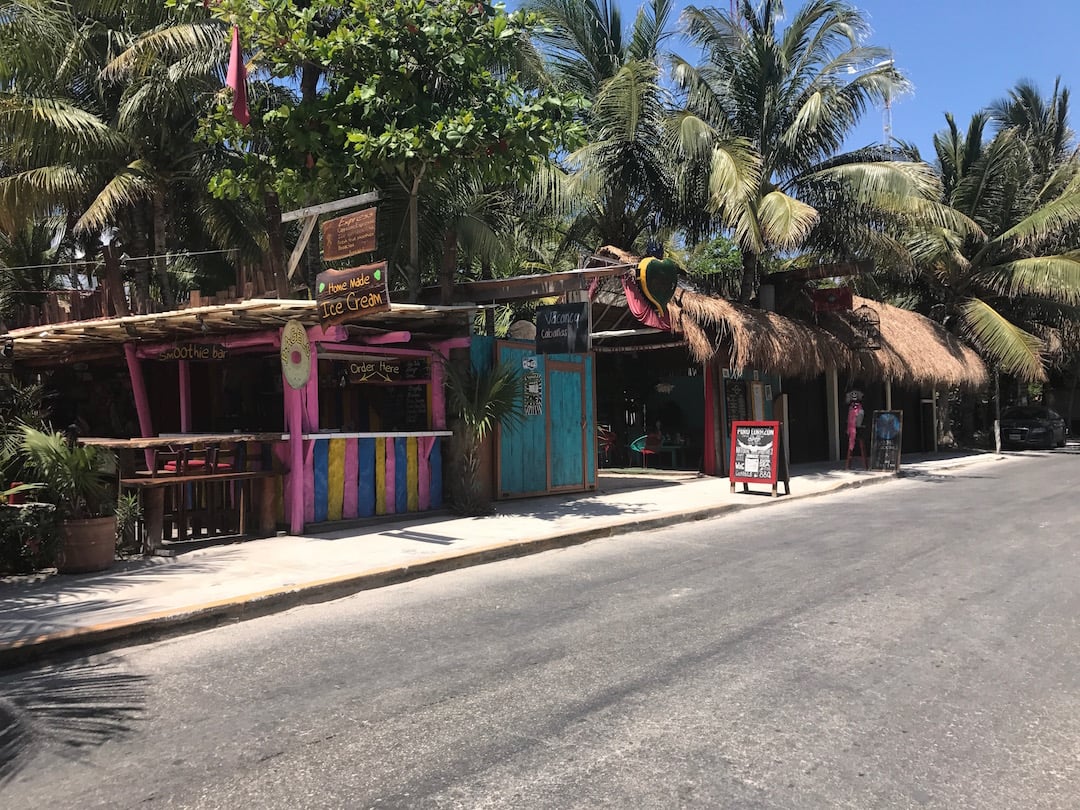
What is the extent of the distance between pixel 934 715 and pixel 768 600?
2.43 metres

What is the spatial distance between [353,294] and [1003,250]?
2446 cm

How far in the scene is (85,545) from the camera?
7605 millimetres

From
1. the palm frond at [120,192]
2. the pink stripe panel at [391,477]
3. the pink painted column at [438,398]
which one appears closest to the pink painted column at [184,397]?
the pink stripe panel at [391,477]

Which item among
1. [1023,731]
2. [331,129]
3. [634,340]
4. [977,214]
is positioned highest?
[977,214]

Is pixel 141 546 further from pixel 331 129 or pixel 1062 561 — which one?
pixel 1062 561

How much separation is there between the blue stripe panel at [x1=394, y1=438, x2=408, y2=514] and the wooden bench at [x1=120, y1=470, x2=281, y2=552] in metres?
1.76

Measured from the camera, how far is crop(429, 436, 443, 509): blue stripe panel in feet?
38.2

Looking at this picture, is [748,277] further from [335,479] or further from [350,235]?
[335,479]

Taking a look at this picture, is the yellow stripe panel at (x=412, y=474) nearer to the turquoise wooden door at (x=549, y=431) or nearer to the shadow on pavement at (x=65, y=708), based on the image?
the turquoise wooden door at (x=549, y=431)

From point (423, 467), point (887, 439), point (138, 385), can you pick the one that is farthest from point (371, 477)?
point (887, 439)

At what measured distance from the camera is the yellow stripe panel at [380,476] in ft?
35.6

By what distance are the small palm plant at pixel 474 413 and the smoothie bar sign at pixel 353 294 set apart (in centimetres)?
254

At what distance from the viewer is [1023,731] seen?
3.99m

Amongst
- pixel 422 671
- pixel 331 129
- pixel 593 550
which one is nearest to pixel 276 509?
pixel 593 550
